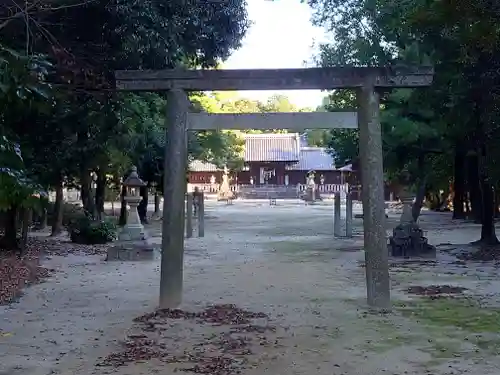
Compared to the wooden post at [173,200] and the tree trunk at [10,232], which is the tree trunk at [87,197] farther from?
the wooden post at [173,200]

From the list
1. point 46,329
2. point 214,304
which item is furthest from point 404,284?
point 46,329

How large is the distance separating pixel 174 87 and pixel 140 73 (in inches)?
18.8

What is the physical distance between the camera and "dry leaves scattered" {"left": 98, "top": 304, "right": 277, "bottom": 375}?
596 centimetres

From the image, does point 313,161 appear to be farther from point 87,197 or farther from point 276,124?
point 276,124

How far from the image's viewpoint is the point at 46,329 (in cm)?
752

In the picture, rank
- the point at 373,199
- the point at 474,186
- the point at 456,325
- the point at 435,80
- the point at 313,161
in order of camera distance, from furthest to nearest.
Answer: the point at 313,161
the point at 474,186
the point at 435,80
the point at 373,199
the point at 456,325

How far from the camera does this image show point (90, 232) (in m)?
18.6

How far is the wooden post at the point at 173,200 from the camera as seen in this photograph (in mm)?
8731

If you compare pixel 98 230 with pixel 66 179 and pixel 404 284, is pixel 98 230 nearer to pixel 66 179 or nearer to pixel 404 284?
pixel 66 179

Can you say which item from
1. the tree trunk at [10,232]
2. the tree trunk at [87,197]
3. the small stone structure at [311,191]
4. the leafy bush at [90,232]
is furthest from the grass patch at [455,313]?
the small stone structure at [311,191]

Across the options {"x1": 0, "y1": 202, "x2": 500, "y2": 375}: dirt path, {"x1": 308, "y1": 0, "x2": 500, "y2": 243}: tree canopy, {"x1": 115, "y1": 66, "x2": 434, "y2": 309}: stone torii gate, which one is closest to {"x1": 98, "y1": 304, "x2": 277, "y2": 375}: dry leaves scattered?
{"x1": 0, "y1": 202, "x2": 500, "y2": 375}: dirt path

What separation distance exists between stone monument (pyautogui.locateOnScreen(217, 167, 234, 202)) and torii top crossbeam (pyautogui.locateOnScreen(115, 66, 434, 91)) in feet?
160

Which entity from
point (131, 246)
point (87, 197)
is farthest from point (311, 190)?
point (131, 246)

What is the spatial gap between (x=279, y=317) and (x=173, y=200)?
2082 mm
